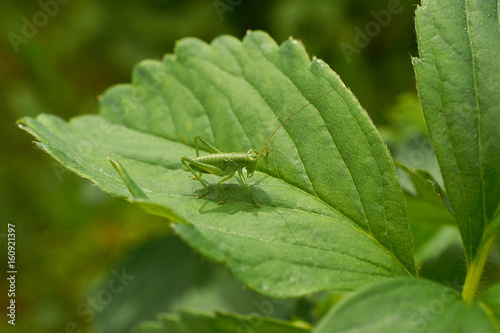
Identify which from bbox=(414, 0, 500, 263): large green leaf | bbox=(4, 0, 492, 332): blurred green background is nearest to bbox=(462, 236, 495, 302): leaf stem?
bbox=(414, 0, 500, 263): large green leaf

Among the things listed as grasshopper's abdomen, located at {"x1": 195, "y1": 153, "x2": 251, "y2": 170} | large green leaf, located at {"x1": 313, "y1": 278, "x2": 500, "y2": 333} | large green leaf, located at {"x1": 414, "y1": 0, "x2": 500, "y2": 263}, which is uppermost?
grasshopper's abdomen, located at {"x1": 195, "y1": 153, "x2": 251, "y2": 170}

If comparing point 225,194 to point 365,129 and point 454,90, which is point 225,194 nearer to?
Answer: point 365,129

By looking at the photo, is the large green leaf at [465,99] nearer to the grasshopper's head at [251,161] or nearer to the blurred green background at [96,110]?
the grasshopper's head at [251,161]

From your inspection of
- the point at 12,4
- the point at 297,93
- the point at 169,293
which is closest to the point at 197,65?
the point at 297,93

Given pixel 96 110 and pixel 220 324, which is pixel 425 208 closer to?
pixel 220 324

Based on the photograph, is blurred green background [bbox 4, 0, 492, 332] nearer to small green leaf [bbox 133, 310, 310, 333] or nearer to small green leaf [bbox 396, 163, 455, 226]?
small green leaf [bbox 396, 163, 455, 226]

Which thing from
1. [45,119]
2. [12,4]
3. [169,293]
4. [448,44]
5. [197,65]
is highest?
[12,4]
